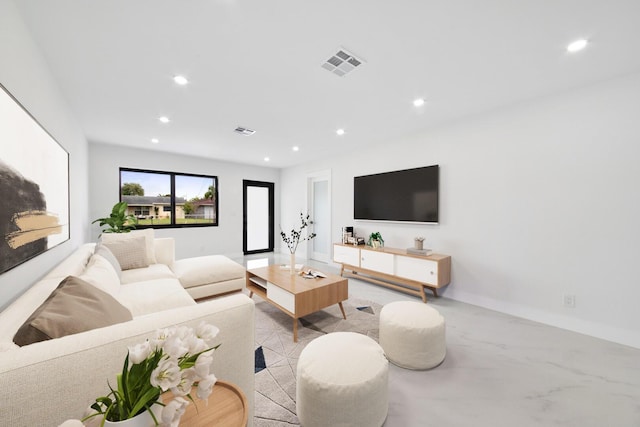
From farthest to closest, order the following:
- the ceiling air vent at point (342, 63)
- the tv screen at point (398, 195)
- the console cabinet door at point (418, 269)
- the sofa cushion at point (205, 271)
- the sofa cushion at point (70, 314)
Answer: the tv screen at point (398, 195), the console cabinet door at point (418, 269), the sofa cushion at point (205, 271), the ceiling air vent at point (342, 63), the sofa cushion at point (70, 314)

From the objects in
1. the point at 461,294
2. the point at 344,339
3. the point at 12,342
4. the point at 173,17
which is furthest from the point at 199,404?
the point at 461,294

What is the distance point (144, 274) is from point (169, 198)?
3.03 metres

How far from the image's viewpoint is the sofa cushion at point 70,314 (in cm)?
88

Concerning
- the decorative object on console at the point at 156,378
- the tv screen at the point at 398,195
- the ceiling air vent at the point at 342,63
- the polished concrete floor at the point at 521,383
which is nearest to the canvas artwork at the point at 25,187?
the decorative object on console at the point at 156,378

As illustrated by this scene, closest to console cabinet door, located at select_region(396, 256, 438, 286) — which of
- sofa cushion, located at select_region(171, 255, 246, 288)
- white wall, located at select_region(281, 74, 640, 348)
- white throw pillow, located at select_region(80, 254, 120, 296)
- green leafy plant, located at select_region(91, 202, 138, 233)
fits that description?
white wall, located at select_region(281, 74, 640, 348)

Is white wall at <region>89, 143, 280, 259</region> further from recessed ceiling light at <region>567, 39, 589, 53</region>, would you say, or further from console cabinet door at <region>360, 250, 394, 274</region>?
recessed ceiling light at <region>567, 39, 589, 53</region>

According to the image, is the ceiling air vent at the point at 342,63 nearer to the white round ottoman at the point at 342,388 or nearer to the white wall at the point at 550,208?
the white wall at the point at 550,208

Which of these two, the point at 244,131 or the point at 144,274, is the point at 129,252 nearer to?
the point at 144,274

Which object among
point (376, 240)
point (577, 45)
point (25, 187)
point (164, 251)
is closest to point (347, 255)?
point (376, 240)

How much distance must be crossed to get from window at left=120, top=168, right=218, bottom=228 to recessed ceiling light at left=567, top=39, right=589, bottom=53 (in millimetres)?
5992

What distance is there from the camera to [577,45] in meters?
1.84

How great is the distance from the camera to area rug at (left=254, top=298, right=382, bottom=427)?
150 cm

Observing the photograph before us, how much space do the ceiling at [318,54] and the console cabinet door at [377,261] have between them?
6.57 ft

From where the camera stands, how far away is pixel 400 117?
3.20 metres
